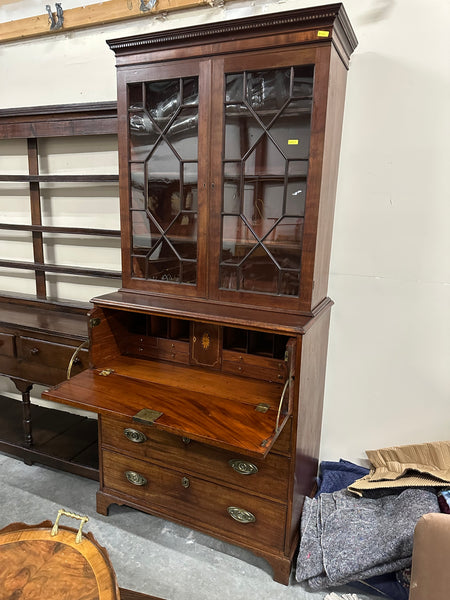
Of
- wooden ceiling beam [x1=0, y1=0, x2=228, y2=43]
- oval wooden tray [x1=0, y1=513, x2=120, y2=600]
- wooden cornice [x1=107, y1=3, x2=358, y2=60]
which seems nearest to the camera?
oval wooden tray [x1=0, y1=513, x2=120, y2=600]

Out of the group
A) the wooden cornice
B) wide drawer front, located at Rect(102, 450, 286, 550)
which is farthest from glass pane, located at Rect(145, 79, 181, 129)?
wide drawer front, located at Rect(102, 450, 286, 550)

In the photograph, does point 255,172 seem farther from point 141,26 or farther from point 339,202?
point 141,26

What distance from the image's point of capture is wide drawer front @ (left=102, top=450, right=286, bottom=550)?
61.1 inches

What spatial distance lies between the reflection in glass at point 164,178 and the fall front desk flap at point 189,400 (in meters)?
0.41

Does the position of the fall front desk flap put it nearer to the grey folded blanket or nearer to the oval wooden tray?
the oval wooden tray

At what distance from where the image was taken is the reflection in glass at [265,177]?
4.55ft

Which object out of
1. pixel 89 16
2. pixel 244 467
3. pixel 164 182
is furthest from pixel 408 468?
pixel 89 16

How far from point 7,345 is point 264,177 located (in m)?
1.56

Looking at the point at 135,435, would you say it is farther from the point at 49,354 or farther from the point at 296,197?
the point at 296,197

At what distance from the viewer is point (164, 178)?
1620 millimetres

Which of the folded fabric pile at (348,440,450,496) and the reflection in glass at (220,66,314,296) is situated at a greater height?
the reflection in glass at (220,66,314,296)

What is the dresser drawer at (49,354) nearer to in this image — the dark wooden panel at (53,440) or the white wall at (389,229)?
the dark wooden panel at (53,440)

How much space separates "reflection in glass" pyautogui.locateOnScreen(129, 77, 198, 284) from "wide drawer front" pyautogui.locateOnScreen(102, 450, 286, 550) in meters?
0.82

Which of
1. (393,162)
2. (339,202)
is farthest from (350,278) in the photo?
(393,162)
